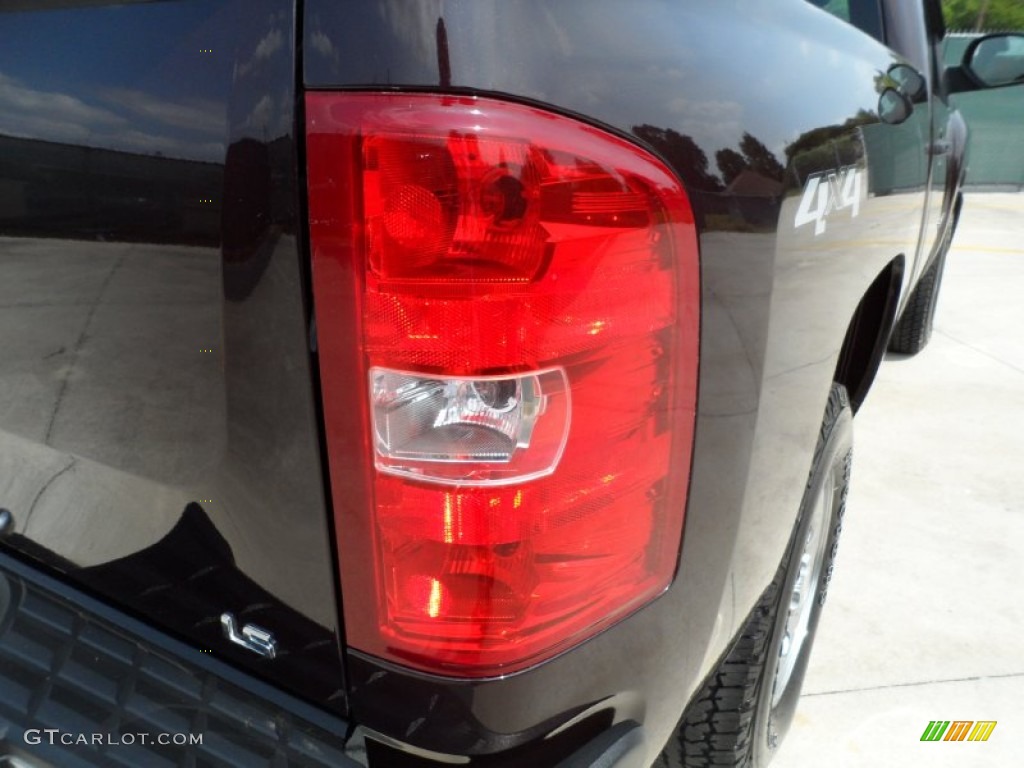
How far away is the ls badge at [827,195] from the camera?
131 centimetres

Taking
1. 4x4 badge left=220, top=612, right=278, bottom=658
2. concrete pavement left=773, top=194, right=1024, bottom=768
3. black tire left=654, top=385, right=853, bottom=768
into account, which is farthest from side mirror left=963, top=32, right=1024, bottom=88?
4x4 badge left=220, top=612, right=278, bottom=658

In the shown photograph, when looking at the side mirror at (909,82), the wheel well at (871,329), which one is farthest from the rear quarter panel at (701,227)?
the wheel well at (871,329)

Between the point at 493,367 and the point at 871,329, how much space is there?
1.70 m

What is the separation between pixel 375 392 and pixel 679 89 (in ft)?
1.52

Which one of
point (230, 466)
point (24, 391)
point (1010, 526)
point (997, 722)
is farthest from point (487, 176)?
point (1010, 526)

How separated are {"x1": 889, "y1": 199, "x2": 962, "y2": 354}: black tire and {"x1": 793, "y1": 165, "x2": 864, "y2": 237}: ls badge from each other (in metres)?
3.32

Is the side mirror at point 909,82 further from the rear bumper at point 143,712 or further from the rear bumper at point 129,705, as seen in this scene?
the rear bumper at point 129,705

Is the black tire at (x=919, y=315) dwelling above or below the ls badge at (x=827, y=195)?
below

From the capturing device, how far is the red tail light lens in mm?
914

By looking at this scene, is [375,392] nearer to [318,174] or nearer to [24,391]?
[318,174]

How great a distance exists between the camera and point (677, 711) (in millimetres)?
1305

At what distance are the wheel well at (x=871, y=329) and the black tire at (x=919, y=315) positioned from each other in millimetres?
2419

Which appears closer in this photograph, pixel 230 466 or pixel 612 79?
pixel 612 79

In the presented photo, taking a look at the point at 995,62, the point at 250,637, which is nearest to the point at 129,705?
the point at 250,637
